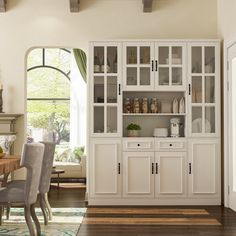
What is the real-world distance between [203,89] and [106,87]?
134 cm

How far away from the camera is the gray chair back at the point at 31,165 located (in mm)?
4430

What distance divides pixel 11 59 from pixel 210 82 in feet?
9.48

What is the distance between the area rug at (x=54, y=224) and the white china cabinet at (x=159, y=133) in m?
0.75

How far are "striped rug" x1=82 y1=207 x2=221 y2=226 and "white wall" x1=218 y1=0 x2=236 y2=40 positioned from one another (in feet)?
7.57

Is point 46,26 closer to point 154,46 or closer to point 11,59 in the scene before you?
point 11,59

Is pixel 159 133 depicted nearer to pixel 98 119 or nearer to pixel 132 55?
pixel 98 119

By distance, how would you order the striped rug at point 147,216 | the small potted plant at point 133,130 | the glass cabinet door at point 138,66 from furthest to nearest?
the small potted plant at point 133,130 < the glass cabinet door at point 138,66 < the striped rug at point 147,216

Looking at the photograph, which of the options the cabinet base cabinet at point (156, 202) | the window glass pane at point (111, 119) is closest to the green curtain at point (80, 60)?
the window glass pane at point (111, 119)

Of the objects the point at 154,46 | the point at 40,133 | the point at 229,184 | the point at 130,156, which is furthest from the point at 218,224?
the point at 40,133

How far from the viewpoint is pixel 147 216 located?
6.05 meters

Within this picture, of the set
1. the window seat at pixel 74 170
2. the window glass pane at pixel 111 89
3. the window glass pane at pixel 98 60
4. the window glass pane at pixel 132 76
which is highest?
the window glass pane at pixel 98 60

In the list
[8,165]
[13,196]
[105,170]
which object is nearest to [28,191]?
[13,196]

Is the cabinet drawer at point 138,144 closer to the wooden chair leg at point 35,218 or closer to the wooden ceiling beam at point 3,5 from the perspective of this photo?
the wooden chair leg at point 35,218

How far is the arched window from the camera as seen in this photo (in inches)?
466
